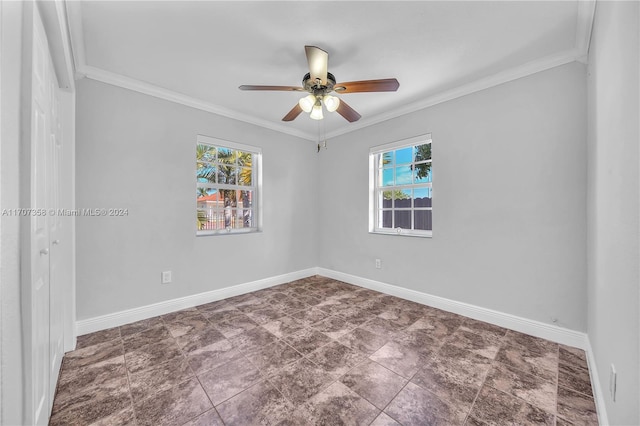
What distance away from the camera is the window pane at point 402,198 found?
136 inches

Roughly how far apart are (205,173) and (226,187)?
0.32 m

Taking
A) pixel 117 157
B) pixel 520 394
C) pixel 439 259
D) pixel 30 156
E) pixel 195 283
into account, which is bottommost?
pixel 520 394

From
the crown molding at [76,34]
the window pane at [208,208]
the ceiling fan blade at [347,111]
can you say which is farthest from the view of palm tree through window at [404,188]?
the crown molding at [76,34]

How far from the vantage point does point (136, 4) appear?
1.68 meters

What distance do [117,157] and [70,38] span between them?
40.6 inches

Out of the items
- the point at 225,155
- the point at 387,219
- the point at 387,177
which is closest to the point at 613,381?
the point at 387,219

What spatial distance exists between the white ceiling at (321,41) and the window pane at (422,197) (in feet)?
3.69

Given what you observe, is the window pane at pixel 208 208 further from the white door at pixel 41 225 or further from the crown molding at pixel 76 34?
the white door at pixel 41 225

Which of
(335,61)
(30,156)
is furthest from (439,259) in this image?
(30,156)

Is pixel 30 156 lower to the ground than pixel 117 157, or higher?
lower

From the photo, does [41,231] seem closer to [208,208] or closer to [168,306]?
[168,306]

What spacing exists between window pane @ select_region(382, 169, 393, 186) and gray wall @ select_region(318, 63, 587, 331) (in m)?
0.52

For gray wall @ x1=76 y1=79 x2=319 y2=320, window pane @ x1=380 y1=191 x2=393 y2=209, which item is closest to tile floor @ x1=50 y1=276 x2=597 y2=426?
gray wall @ x1=76 y1=79 x2=319 y2=320

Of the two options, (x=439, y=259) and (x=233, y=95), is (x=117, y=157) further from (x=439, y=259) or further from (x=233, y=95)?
(x=439, y=259)
